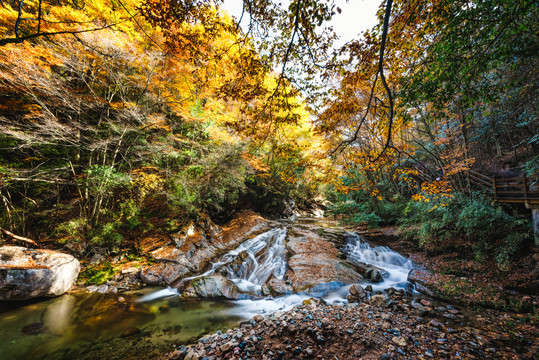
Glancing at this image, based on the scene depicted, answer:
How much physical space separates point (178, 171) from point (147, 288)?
554cm

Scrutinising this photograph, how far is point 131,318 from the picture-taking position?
477 cm

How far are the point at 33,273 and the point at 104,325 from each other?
9.11ft

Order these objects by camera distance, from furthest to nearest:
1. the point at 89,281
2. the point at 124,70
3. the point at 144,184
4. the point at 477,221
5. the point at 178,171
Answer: the point at 178,171 < the point at 144,184 < the point at 124,70 < the point at 477,221 < the point at 89,281

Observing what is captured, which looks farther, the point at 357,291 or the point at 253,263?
the point at 253,263

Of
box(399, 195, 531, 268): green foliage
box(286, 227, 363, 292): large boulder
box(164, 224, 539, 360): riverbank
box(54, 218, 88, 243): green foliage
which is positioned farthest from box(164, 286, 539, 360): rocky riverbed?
box(54, 218, 88, 243): green foliage

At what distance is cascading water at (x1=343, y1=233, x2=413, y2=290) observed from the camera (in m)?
6.60

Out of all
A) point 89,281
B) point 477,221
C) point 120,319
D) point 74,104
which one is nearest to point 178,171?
point 74,104

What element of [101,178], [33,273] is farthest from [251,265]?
[101,178]

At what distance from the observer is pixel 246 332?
388 centimetres

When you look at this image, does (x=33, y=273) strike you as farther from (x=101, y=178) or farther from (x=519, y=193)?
(x=519, y=193)

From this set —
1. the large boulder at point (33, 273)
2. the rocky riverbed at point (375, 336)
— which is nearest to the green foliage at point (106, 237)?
the large boulder at point (33, 273)

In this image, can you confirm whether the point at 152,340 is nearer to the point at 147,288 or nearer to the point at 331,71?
the point at 147,288

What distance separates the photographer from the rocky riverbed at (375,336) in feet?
9.98

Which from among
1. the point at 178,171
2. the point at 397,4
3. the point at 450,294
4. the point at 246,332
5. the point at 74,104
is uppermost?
the point at 397,4
